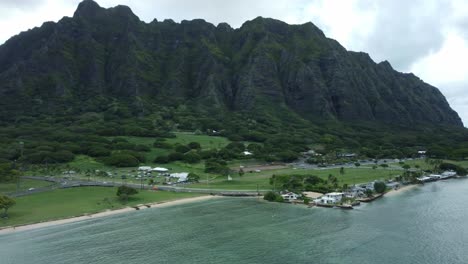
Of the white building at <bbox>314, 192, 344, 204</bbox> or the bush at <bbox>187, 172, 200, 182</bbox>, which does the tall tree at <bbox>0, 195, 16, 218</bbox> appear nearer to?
the bush at <bbox>187, 172, 200, 182</bbox>

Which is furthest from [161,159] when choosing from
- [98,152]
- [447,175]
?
[447,175]

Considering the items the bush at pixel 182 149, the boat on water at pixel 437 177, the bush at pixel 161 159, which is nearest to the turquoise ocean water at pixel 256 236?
the boat on water at pixel 437 177

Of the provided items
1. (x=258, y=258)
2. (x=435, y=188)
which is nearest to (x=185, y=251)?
(x=258, y=258)

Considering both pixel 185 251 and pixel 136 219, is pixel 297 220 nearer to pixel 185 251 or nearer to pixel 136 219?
pixel 185 251

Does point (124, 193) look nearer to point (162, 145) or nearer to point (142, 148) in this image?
point (142, 148)

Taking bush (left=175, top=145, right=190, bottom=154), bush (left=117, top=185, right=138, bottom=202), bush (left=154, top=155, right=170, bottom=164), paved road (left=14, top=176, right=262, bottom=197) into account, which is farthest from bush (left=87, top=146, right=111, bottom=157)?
bush (left=117, top=185, right=138, bottom=202)

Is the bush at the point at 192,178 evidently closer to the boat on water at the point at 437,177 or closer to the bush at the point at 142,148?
the bush at the point at 142,148

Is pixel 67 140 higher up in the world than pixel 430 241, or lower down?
higher up
